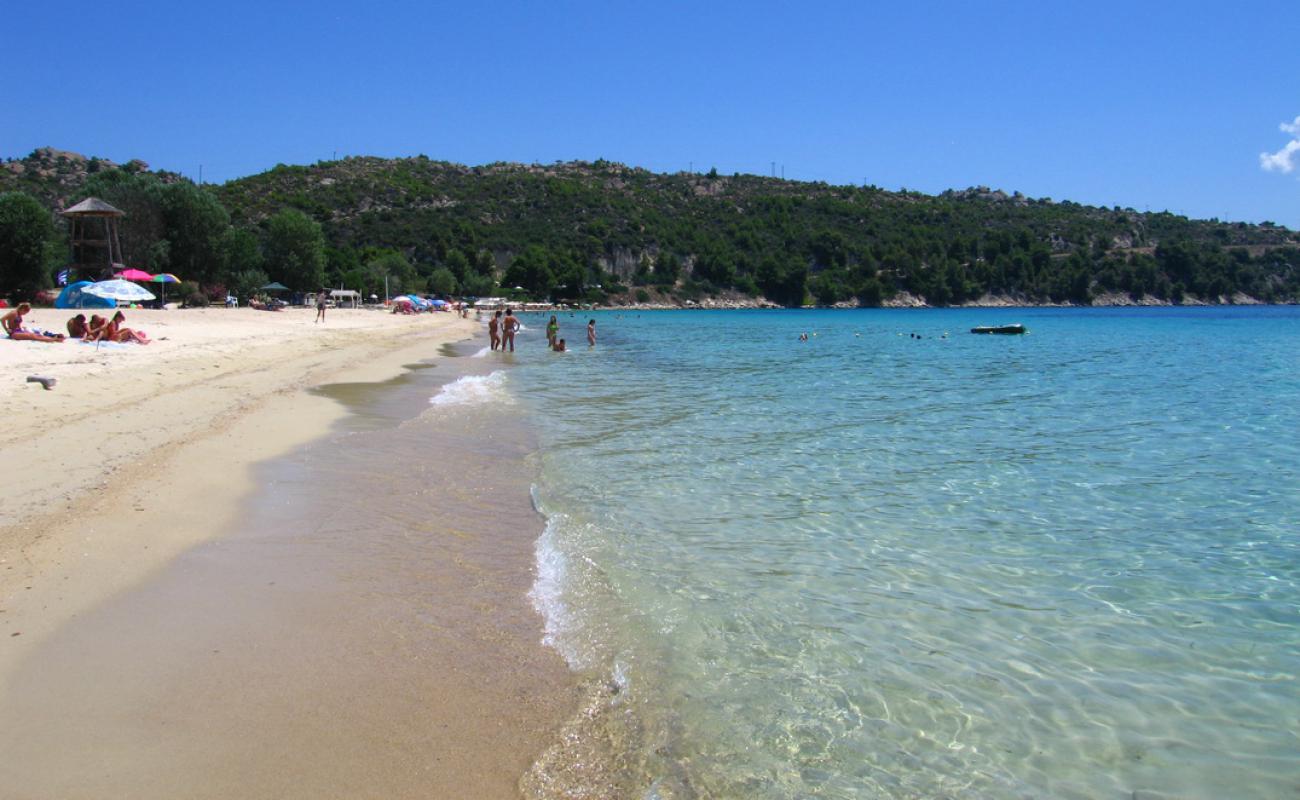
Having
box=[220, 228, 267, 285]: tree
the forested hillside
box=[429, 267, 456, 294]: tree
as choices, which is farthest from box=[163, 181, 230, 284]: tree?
box=[429, 267, 456, 294]: tree

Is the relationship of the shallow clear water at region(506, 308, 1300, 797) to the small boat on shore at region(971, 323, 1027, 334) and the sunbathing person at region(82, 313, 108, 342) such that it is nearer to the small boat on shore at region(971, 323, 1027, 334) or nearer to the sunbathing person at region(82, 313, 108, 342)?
the sunbathing person at region(82, 313, 108, 342)

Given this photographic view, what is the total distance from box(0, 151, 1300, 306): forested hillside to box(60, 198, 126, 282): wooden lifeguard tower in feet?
102

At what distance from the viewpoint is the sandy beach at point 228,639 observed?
10.0 ft

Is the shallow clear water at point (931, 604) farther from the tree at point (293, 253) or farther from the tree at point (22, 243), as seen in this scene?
the tree at point (293, 253)

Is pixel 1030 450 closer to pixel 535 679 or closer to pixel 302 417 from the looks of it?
pixel 535 679

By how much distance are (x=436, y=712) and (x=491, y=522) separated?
10.4 ft

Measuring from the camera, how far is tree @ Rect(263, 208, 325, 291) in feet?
202

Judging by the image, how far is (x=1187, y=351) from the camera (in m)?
33.6

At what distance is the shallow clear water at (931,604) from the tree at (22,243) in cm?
4609

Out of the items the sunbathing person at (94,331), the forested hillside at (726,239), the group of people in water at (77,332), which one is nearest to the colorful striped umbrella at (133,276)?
the group of people in water at (77,332)

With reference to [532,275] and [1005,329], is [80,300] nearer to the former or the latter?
[1005,329]

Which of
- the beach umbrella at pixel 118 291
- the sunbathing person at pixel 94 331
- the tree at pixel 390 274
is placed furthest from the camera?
the tree at pixel 390 274

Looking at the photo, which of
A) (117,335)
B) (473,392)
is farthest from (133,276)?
(473,392)

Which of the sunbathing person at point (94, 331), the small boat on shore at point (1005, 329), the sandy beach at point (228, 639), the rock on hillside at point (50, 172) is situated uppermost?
the rock on hillside at point (50, 172)
